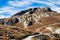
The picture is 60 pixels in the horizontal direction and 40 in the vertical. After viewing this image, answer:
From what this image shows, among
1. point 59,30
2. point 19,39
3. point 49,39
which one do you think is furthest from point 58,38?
point 59,30

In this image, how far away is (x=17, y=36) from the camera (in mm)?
54500

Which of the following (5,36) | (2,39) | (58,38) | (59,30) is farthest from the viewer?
(59,30)

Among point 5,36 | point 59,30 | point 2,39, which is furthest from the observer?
point 59,30

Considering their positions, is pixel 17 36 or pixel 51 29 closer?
pixel 17 36

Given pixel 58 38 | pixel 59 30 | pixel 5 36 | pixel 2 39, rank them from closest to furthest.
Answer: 1. pixel 2 39
2. pixel 5 36
3. pixel 58 38
4. pixel 59 30

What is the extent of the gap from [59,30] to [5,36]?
9152 centimetres

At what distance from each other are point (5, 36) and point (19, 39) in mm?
4153

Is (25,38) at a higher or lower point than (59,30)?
higher

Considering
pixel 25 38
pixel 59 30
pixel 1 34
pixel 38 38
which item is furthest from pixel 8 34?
pixel 59 30

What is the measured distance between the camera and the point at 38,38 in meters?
53.3

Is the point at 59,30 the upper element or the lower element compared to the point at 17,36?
lower

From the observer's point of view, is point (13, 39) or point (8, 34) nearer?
point (13, 39)

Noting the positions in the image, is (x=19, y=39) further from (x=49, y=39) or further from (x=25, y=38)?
(x=49, y=39)

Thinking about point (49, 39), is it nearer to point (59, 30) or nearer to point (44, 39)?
point (44, 39)
